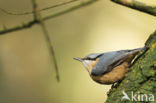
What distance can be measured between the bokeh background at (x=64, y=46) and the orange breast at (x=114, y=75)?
2.95 metres

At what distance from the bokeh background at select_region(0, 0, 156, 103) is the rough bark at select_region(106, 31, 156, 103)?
3608 millimetres

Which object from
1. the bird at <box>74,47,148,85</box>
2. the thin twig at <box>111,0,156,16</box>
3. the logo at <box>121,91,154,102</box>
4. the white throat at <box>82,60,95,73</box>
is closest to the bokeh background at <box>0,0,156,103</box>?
the white throat at <box>82,60,95,73</box>

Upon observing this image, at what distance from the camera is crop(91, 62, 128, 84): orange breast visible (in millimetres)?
2756

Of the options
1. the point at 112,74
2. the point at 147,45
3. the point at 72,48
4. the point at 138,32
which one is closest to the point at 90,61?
the point at 112,74

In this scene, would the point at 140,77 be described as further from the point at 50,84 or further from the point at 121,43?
the point at 50,84

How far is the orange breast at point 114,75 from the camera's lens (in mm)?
2756

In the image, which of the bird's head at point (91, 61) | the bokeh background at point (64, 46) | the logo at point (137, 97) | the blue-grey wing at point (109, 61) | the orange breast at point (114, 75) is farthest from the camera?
the bokeh background at point (64, 46)

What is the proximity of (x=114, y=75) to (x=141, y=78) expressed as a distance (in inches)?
24.8

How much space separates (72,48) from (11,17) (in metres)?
1.38

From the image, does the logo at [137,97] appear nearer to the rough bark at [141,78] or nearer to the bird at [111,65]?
the rough bark at [141,78]

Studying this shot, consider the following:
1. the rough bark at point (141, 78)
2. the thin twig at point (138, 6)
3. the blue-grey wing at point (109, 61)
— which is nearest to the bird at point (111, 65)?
the blue-grey wing at point (109, 61)

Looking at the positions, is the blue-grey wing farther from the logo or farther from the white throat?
the logo

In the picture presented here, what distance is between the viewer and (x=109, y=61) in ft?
10.2

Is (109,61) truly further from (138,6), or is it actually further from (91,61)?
(138,6)
